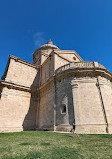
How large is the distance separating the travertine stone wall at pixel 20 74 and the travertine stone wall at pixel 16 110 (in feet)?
6.20

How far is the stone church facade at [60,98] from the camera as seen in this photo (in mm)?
10977

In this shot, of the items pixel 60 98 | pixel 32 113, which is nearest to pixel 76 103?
pixel 60 98

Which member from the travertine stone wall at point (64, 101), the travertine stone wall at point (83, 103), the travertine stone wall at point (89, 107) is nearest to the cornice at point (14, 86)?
the travertine stone wall at point (64, 101)

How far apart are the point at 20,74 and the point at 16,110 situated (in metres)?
6.62

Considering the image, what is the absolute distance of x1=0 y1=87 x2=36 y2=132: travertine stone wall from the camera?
47.0 feet

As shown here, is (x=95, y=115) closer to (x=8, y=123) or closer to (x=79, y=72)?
(x=79, y=72)

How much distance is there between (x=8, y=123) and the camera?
14.3 metres

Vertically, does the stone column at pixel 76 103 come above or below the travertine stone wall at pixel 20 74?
below

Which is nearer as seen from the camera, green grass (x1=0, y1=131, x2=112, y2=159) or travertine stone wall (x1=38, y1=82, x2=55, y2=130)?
green grass (x1=0, y1=131, x2=112, y2=159)

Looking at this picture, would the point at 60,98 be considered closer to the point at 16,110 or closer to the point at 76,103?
the point at 76,103

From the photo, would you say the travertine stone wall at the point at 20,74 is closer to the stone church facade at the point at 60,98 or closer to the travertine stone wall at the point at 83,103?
the stone church facade at the point at 60,98

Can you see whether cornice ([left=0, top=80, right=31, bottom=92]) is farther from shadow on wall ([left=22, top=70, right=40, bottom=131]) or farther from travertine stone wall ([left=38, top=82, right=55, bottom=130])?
travertine stone wall ([left=38, top=82, right=55, bottom=130])

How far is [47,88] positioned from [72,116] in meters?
7.13

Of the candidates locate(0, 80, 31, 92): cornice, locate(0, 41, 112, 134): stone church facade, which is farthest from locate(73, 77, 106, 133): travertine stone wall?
locate(0, 80, 31, 92): cornice
